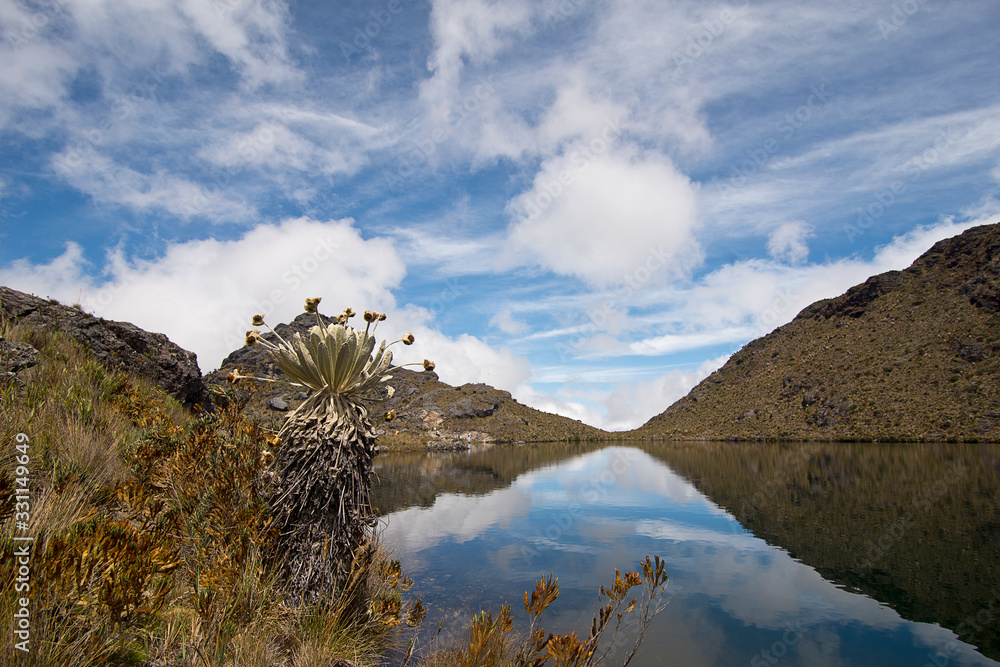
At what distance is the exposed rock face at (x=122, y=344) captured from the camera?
368 inches

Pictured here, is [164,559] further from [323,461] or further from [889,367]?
[889,367]

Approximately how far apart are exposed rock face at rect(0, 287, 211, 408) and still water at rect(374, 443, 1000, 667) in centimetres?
763

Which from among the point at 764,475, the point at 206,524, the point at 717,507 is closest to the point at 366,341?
the point at 206,524

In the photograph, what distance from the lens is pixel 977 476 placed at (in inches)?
1070

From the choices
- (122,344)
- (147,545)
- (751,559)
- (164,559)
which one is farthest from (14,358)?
(751,559)

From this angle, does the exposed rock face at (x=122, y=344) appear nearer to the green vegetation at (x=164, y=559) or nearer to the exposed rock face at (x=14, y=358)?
the green vegetation at (x=164, y=559)

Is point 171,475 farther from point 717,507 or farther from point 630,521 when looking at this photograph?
point 717,507

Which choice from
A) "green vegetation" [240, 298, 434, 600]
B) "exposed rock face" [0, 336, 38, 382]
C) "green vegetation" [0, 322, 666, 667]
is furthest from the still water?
"exposed rock face" [0, 336, 38, 382]

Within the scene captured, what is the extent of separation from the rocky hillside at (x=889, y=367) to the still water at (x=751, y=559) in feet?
135

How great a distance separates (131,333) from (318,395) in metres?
8.80

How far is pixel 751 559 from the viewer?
46.0 ft

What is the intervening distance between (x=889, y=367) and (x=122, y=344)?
94435 millimetres

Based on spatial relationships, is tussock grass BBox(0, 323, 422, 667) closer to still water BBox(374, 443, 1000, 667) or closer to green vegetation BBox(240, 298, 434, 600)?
green vegetation BBox(240, 298, 434, 600)

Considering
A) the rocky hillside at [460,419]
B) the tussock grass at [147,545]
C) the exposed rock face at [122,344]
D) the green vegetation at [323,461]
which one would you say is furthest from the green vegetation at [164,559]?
the rocky hillside at [460,419]
